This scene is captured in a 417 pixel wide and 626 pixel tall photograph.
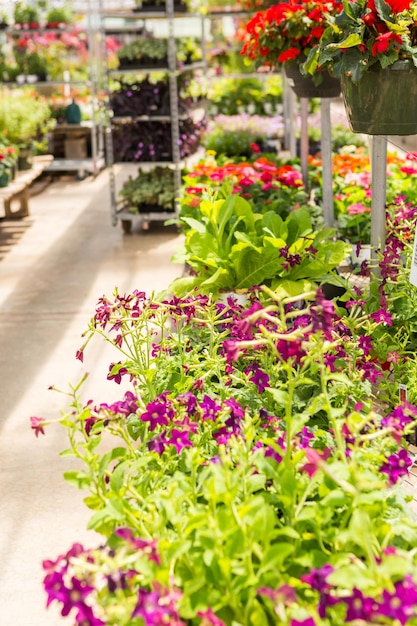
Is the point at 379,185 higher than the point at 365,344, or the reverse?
the point at 379,185

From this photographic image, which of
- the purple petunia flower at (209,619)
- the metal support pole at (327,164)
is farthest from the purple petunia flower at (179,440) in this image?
the metal support pole at (327,164)

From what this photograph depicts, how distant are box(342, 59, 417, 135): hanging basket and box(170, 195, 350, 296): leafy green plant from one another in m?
0.44

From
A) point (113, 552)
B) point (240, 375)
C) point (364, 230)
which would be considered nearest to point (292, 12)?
point (364, 230)

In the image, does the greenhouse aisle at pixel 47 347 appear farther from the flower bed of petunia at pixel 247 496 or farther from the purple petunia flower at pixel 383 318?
the purple petunia flower at pixel 383 318

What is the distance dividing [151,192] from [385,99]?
4818 millimetres

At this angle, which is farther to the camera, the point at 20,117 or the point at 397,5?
the point at 20,117

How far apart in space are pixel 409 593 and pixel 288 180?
341cm

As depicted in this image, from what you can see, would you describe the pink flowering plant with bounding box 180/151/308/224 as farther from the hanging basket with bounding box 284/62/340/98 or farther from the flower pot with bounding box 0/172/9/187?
the flower pot with bounding box 0/172/9/187

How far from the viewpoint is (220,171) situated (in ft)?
14.2

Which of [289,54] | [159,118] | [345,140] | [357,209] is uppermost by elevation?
[289,54]

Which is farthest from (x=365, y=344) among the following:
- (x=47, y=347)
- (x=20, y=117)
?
(x=20, y=117)

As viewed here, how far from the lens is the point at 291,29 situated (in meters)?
3.21

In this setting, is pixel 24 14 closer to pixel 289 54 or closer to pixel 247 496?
pixel 289 54

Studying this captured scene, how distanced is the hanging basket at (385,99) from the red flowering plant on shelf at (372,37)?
28mm
